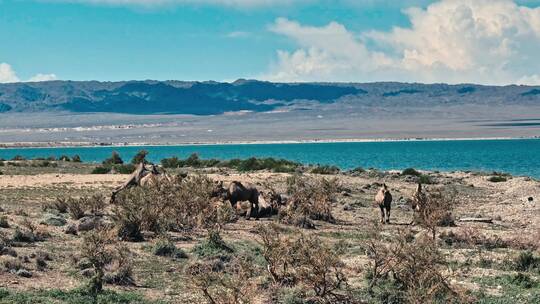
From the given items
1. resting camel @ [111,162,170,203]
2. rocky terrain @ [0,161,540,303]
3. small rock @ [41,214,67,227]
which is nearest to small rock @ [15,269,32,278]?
rocky terrain @ [0,161,540,303]

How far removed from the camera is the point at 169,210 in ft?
71.4

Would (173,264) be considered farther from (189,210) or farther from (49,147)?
(49,147)

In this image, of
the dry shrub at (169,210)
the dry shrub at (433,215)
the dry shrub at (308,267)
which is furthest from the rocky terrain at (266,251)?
the dry shrub at (169,210)

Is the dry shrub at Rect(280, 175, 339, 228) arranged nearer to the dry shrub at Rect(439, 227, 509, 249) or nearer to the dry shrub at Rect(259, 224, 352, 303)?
the dry shrub at Rect(439, 227, 509, 249)

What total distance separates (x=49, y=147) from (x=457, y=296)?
168457 mm

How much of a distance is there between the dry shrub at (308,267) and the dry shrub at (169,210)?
19.5ft

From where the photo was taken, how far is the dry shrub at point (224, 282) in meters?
11.2

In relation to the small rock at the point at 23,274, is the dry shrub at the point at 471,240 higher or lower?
lower

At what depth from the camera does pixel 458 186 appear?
43.1 metres

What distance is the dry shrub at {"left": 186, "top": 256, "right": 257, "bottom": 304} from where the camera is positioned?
11.2m

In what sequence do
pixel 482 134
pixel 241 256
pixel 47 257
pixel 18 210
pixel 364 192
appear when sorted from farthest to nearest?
pixel 482 134
pixel 364 192
pixel 18 210
pixel 241 256
pixel 47 257

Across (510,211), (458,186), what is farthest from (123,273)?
(458,186)

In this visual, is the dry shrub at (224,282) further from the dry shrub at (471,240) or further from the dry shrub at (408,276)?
the dry shrub at (471,240)

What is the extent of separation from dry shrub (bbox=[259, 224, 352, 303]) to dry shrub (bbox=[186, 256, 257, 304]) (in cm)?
61
